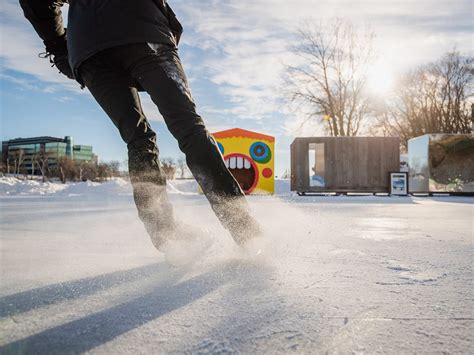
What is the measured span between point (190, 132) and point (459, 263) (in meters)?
0.86

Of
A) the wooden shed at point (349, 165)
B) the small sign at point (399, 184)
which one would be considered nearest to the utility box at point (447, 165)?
the small sign at point (399, 184)

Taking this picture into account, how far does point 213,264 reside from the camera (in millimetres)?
962

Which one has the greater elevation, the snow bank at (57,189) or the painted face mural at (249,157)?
the painted face mural at (249,157)

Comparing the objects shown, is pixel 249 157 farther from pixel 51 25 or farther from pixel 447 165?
pixel 51 25

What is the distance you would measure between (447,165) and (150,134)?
33.1 ft

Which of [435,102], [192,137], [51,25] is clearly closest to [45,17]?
[51,25]

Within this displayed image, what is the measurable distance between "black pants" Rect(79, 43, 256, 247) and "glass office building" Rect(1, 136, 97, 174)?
2203 cm

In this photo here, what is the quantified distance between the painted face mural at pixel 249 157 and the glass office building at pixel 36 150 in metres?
15.5

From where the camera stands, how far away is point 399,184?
373 inches

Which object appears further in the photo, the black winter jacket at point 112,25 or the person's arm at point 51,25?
the person's arm at point 51,25

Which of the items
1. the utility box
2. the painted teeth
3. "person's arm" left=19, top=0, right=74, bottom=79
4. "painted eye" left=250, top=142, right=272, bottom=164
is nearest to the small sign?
the utility box

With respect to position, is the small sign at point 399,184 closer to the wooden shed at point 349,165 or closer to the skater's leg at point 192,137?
the wooden shed at point 349,165

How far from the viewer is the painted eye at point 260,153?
9156 millimetres

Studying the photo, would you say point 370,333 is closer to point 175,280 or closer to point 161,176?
point 175,280
